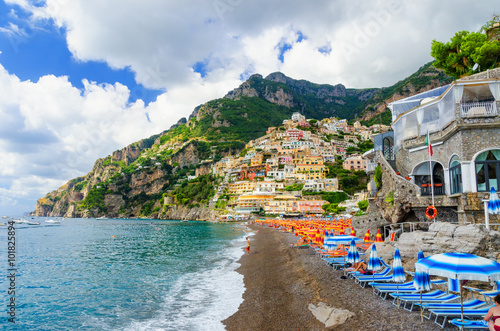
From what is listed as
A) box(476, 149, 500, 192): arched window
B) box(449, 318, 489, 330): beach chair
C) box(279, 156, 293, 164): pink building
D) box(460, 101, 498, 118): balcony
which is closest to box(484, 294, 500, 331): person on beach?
box(449, 318, 489, 330): beach chair

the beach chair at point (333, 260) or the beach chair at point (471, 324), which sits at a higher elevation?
the beach chair at point (471, 324)

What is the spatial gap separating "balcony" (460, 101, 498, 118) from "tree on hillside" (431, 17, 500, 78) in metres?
7.99

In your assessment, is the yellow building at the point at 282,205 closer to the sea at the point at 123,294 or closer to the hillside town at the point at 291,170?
the hillside town at the point at 291,170

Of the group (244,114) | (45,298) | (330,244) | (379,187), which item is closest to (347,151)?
(244,114)

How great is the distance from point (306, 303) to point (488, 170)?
10936 mm

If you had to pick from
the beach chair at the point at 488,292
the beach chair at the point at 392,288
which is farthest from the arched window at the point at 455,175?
the beach chair at the point at 488,292

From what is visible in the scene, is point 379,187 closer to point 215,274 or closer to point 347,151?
point 215,274

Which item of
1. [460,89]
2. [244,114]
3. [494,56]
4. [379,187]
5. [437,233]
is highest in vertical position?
[244,114]

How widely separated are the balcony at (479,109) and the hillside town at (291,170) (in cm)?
4908

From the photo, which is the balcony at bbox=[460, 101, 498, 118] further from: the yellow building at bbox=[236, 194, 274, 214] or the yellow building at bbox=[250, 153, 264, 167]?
the yellow building at bbox=[250, 153, 264, 167]

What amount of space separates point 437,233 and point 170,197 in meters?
125

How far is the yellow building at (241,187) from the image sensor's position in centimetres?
10019

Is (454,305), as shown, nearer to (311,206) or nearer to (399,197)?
(399,197)

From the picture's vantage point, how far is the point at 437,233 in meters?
11.1
